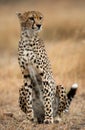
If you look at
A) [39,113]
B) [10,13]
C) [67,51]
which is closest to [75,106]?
[39,113]

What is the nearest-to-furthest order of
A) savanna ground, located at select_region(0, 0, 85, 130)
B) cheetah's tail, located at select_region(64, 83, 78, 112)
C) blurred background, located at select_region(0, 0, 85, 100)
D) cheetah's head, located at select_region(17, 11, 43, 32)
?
cheetah's head, located at select_region(17, 11, 43, 32), savanna ground, located at select_region(0, 0, 85, 130), cheetah's tail, located at select_region(64, 83, 78, 112), blurred background, located at select_region(0, 0, 85, 100)

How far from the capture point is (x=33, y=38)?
810 cm

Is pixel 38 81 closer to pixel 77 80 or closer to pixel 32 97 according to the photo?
pixel 32 97

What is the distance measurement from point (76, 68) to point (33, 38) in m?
4.05

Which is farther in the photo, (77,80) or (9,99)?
(77,80)

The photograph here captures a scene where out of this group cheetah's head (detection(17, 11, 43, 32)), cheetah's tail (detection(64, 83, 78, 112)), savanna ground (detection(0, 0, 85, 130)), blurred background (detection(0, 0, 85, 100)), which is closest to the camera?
cheetah's head (detection(17, 11, 43, 32))

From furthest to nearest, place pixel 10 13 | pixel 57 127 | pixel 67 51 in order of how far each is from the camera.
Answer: pixel 10 13, pixel 67 51, pixel 57 127

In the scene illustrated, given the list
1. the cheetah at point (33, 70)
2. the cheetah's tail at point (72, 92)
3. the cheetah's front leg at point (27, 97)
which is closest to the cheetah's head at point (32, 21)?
the cheetah at point (33, 70)

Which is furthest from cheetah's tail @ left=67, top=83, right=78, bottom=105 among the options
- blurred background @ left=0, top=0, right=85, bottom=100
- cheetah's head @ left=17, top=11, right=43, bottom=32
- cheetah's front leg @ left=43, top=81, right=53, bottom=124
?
blurred background @ left=0, top=0, right=85, bottom=100

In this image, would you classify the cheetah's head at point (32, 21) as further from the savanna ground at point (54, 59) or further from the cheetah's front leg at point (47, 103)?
the savanna ground at point (54, 59)

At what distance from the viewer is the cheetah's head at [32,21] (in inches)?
313

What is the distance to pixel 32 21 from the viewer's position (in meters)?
7.99

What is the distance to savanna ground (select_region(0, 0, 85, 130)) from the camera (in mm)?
8272

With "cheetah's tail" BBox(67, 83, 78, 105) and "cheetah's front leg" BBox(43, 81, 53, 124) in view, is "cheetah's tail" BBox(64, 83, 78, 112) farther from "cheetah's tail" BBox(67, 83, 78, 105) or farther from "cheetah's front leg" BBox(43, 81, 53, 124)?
"cheetah's front leg" BBox(43, 81, 53, 124)
